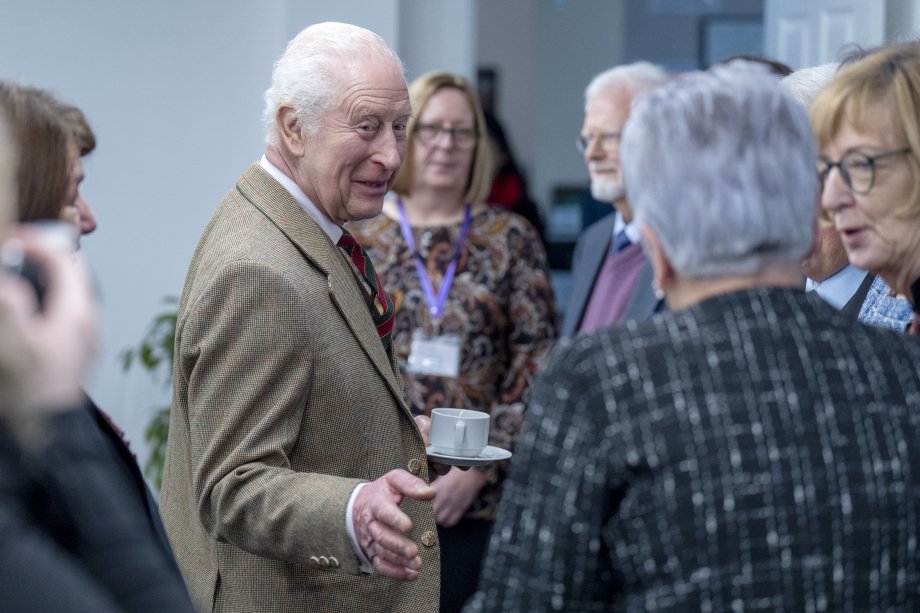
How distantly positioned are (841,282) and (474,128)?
5.98ft

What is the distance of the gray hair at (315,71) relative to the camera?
239 cm

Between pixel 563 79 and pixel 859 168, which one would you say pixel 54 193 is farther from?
pixel 563 79

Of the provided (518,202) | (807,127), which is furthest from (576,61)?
(807,127)

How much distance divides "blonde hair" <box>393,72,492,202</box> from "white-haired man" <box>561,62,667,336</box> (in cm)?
34

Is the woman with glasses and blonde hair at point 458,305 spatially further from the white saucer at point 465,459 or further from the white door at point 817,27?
the white door at point 817,27

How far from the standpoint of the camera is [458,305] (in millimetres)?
3742

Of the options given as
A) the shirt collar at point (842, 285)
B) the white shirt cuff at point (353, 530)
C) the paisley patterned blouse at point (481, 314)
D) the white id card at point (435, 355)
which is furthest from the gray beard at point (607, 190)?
the white shirt cuff at point (353, 530)

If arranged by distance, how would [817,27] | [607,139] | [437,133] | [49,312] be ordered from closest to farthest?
[49,312], [607,139], [437,133], [817,27]

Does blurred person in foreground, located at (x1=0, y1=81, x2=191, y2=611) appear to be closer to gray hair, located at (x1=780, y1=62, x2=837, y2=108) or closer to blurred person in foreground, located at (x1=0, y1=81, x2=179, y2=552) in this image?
blurred person in foreground, located at (x1=0, y1=81, x2=179, y2=552)

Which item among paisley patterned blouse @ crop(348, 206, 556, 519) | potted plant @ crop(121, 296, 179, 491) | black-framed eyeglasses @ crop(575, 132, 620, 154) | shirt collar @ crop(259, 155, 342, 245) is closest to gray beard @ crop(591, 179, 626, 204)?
black-framed eyeglasses @ crop(575, 132, 620, 154)

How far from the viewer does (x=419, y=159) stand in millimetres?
3959

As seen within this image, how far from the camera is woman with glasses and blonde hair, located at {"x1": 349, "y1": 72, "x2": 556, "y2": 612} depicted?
3701mm

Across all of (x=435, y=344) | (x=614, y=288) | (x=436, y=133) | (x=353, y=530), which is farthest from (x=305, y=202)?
(x=436, y=133)

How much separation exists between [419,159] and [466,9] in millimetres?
1193
